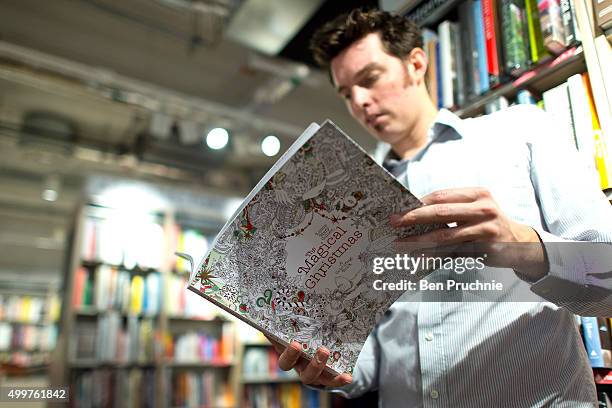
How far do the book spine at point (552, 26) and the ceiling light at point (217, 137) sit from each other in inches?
129

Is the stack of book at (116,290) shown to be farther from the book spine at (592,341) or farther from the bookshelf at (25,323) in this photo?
the bookshelf at (25,323)

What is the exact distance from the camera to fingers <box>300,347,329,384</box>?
2.39ft

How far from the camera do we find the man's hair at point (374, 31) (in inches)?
45.7

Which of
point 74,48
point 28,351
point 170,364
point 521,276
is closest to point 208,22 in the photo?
point 74,48

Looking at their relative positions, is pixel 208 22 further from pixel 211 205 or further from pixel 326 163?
pixel 326 163

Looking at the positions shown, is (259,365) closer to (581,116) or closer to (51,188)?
(51,188)

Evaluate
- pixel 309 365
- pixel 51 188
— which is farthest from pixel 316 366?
pixel 51 188

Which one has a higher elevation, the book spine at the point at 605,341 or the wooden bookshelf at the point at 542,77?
the wooden bookshelf at the point at 542,77

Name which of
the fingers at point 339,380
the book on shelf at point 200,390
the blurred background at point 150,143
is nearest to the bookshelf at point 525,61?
the fingers at point 339,380

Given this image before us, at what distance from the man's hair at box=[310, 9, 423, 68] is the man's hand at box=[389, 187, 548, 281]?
0.66 meters

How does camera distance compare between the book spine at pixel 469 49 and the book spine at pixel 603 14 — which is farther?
the book spine at pixel 469 49

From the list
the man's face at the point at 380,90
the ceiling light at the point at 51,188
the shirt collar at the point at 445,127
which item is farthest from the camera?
the ceiling light at the point at 51,188

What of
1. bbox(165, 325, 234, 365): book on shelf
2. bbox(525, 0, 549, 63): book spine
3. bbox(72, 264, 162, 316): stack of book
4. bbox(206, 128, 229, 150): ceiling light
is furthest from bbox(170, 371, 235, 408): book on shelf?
bbox(525, 0, 549, 63): book spine

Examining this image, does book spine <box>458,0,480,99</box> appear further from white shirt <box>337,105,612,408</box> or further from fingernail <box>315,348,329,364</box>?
fingernail <box>315,348,329,364</box>
